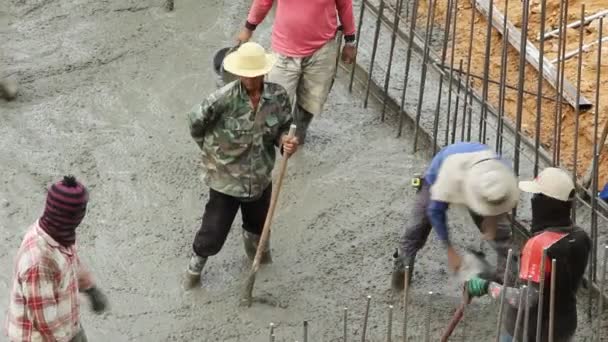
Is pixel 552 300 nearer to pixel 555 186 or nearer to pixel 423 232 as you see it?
pixel 555 186

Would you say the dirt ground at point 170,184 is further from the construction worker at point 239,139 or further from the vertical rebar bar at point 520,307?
the vertical rebar bar at point 520,307

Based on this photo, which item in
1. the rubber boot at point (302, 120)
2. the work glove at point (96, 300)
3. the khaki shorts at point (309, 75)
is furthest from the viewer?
the rubber boot at point (302, 120)

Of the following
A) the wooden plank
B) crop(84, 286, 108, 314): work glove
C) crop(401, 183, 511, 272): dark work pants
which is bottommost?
crop(84, 286, 108, 314): work glove

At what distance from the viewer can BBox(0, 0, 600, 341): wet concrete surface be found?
225 inches

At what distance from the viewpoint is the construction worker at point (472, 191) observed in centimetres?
480

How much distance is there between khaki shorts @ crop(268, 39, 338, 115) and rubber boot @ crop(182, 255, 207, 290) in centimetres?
125

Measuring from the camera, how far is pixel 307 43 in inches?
251

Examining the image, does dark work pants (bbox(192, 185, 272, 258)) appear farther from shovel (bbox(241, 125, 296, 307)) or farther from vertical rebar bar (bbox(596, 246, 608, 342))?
vertical rebar bar (bbox(596, 246, 608, 342))

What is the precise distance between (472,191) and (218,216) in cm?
146

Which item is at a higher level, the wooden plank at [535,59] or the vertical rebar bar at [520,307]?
the wooden plank at [535,59]

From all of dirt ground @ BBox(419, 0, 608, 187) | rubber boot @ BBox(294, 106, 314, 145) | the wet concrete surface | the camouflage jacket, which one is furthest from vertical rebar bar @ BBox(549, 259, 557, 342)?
dirt ground @ BBox(419, 0, 608, 187)

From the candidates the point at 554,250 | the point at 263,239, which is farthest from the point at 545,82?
the point at 554,250

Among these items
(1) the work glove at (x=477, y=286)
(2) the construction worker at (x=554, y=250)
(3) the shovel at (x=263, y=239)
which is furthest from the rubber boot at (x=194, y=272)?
(2) the construction worker at (x=554, y=250)

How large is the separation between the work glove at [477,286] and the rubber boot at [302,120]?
211 centimetres
